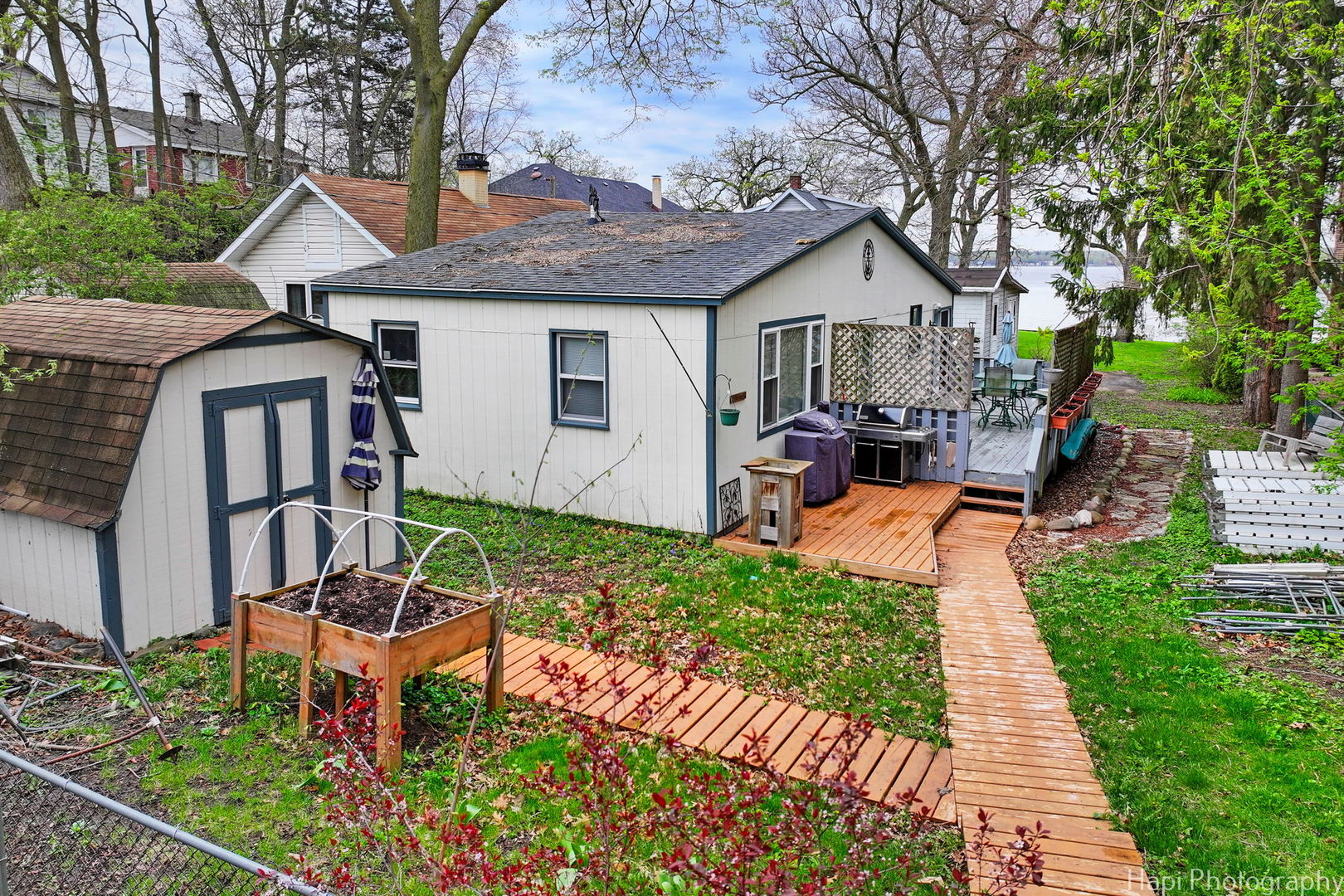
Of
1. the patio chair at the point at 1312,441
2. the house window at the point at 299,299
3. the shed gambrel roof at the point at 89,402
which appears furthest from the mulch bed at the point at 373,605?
the house window at the point at 299,299

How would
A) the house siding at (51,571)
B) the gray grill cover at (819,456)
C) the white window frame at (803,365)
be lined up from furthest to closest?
the gray grill cover at (819,456), the white window frame at (803,365), the house siding at (51,571)

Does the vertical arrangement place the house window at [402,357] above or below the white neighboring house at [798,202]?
below

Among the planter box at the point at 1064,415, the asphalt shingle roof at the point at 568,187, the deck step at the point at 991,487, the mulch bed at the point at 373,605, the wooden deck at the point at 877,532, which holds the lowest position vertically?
the wooden deck at the point at 877,532

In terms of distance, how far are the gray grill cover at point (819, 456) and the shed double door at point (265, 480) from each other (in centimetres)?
564

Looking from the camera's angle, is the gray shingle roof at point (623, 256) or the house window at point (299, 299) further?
the house window at point (299, 299)

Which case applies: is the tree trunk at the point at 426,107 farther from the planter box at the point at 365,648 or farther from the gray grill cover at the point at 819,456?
the planter box at the point at 365,648

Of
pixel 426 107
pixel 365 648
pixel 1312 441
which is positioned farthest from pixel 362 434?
pixel 1312 441

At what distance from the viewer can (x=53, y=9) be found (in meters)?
18.3

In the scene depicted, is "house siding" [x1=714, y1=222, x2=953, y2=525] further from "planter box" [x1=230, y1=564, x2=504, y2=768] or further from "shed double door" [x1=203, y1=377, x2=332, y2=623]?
"planter box" [x1=230, y1=564, x2=504, y2=768]

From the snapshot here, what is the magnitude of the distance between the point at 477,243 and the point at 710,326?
5.55 metres

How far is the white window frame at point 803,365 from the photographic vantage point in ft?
36.7

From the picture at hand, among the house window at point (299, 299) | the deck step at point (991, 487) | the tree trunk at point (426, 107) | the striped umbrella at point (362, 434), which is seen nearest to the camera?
the striped umbrella at point (362, 434)

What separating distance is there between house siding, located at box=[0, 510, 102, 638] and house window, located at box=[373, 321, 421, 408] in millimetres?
5490

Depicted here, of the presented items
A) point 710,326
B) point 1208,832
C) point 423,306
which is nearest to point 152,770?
point 1208,832
